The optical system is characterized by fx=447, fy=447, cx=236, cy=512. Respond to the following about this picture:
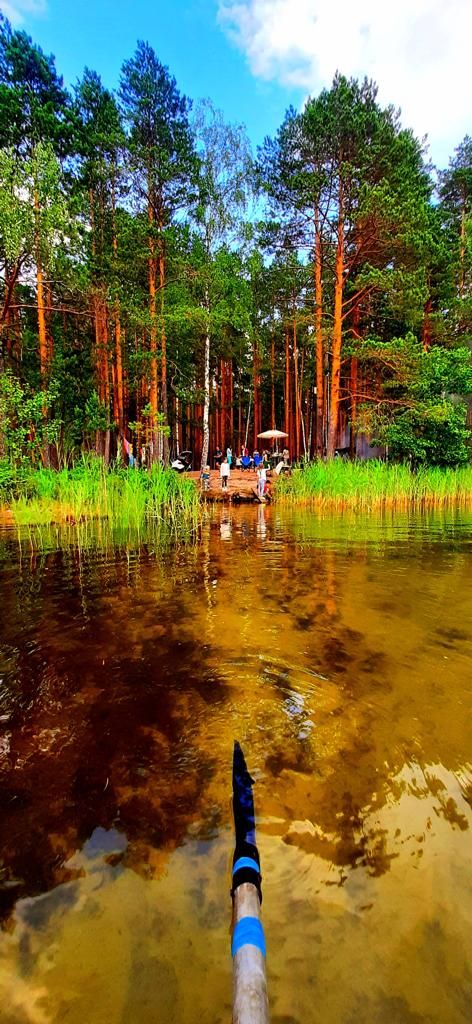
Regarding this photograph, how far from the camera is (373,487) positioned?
13242 mm

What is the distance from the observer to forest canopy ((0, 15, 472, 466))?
13805mm

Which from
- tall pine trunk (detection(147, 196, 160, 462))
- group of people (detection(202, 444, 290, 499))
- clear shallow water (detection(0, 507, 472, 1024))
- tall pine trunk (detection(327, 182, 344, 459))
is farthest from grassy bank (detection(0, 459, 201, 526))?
tall pine trunk (detection(327, 182, 344, 459))

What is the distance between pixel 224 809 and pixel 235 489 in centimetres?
1829

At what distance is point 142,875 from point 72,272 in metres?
15.5

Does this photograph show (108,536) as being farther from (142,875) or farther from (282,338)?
(282,338)

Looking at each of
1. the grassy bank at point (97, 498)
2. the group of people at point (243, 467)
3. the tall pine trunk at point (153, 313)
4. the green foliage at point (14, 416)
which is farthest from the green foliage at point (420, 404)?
the green foliage at point (14, 416)

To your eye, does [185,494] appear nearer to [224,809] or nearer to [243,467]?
[224,809]

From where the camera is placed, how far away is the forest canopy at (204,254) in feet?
45.3

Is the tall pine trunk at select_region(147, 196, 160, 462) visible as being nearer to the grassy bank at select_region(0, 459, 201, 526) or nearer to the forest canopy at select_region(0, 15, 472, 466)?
the forest canopy at select_region(0, 15, 472, 466)

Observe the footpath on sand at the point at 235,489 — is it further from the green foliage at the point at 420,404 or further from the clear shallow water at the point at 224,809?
the clear shallow water at the point at 224,809

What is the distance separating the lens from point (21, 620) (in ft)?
12.7

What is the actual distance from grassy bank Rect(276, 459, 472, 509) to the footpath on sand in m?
2.57

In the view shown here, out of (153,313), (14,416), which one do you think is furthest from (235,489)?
(14,416)

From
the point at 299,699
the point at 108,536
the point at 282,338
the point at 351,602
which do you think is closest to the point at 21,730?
the point at 299,699
